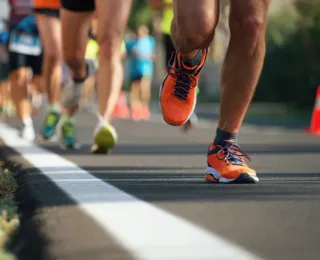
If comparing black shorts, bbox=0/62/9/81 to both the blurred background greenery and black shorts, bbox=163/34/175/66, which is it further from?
black shorts, bbox=163/34/175/66

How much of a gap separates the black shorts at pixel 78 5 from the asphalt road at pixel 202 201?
102 cm

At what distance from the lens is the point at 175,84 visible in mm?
5555

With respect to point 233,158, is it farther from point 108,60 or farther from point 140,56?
point 140,56

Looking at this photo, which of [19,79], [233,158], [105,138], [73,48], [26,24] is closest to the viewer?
[233,158]

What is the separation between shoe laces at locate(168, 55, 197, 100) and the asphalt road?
0.43 metres

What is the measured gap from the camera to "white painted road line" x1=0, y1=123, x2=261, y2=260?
3.01m

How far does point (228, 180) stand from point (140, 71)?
16.9 meters

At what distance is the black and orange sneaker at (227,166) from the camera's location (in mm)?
5230

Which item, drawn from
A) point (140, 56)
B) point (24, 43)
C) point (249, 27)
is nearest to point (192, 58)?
point (249, 27)

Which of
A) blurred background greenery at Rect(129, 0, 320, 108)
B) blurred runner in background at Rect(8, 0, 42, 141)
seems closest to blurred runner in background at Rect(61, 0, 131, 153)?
blurred runner in background at Rect(8, 0, 42, 141)

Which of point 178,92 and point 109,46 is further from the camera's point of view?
point 109,46

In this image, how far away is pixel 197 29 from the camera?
5117 mm

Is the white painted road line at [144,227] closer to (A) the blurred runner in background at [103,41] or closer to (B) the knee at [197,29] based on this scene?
(B) the knee at [197,29]

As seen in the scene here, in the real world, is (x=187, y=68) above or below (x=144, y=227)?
below
